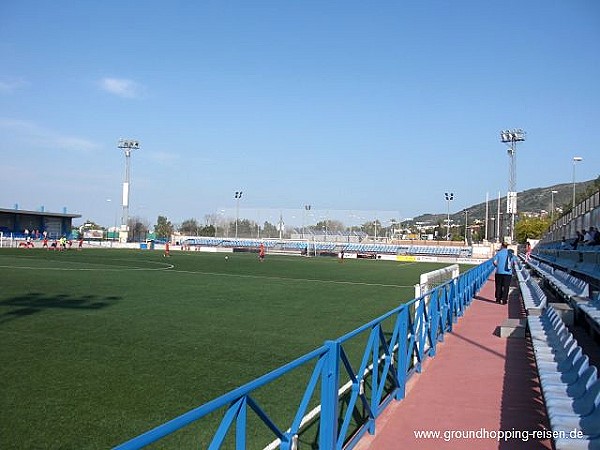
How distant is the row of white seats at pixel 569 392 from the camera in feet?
11.9

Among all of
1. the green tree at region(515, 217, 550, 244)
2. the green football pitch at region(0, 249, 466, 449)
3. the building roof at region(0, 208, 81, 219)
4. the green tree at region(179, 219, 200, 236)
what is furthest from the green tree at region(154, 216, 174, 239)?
the green football pitch at region(0, 249, 466, 449)

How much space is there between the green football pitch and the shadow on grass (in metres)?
0.03

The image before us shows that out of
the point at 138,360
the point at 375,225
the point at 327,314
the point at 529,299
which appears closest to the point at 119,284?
the point at 327,314

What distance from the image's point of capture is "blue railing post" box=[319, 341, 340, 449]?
12.9 ft

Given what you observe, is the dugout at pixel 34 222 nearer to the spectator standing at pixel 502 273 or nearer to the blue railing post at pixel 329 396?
the spectator standing at pixel 502 273

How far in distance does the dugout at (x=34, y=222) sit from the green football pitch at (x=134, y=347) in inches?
2324

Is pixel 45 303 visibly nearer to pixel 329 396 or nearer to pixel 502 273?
pixel 329 396

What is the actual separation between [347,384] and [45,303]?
10.1 meters

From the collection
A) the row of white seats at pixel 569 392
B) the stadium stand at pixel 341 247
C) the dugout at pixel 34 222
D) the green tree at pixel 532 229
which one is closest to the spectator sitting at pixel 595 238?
the row of white seats at pixel 569 392

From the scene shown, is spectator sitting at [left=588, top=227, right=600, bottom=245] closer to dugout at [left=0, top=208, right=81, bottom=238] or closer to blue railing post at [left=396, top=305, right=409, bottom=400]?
blue railing post at [left=396, top=305, right=409, bottom=400]

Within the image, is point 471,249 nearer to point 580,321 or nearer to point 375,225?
point 375,225

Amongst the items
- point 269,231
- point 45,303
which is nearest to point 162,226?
point 269,231

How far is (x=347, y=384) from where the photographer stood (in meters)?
6.75

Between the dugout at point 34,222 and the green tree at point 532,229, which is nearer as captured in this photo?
the dugout at point 34,222
